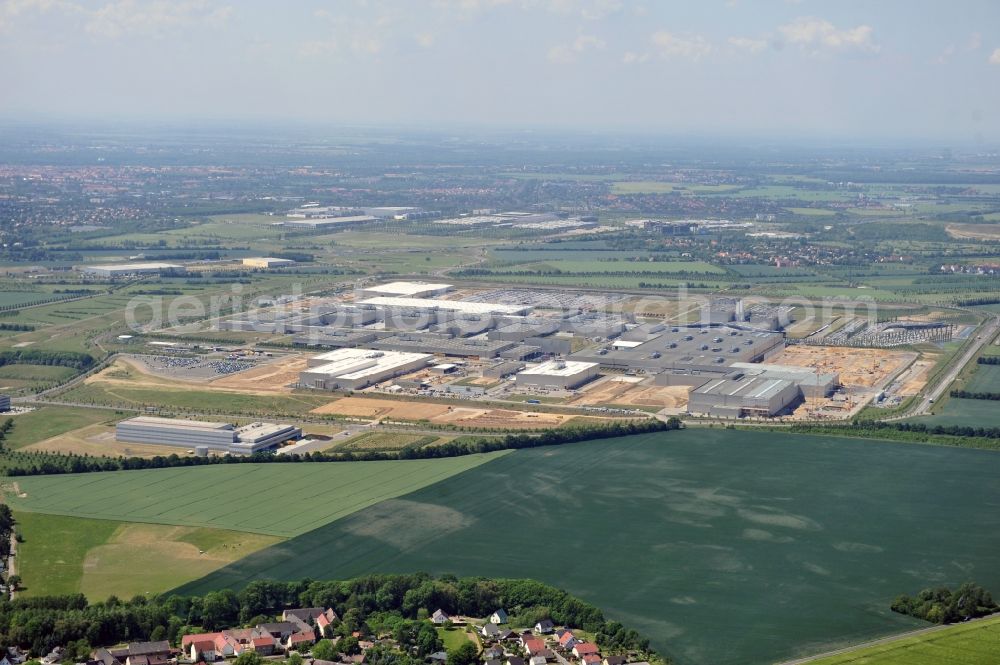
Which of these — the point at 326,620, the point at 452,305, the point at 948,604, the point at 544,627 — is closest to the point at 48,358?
the point at 452,305

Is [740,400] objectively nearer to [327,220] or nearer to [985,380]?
[985,380]

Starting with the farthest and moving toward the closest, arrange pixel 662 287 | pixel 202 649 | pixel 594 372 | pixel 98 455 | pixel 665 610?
pixel 662 287
pixel 594 372
pixel 98 455
pixel 665 610
pixel 202 649

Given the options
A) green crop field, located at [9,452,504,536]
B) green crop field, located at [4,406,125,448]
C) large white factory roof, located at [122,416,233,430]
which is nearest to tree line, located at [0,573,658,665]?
green crop field, located at [9,452,504,536]

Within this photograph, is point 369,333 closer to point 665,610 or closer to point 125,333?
point 125,333

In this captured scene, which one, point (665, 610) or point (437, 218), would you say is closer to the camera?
point (665, 610)

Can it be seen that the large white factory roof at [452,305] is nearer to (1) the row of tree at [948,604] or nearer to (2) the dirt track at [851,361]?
(2) the dirt track at [851,361]

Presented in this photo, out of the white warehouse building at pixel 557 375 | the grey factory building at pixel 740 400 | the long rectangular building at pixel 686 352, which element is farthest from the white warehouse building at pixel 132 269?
the grey factory building at pixel 740 400

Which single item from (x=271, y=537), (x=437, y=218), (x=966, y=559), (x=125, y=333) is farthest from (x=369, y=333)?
(x=437, y=218)
